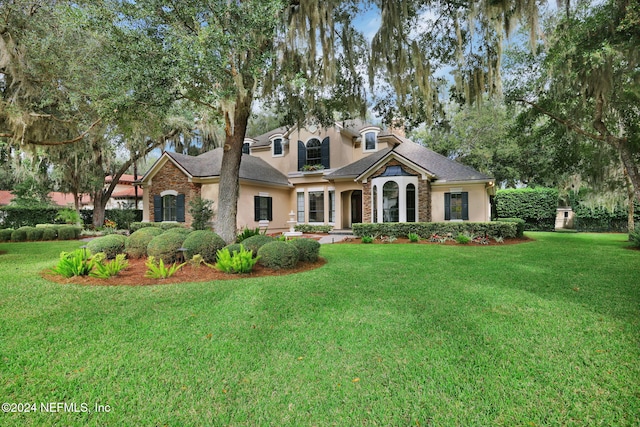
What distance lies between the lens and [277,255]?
21.4 feet

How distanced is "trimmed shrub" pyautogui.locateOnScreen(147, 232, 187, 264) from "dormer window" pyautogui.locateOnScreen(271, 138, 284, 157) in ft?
42.0

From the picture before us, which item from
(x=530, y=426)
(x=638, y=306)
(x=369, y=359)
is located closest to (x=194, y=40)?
(x=369, y=359)

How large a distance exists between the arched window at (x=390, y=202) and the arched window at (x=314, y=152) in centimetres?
487

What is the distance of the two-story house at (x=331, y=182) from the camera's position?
1423 centimetres

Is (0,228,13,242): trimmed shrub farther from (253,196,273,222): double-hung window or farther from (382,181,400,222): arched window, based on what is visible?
(382,181,400,222): arched window

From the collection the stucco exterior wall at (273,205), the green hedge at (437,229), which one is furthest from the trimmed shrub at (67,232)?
the green hedge at (437,229)

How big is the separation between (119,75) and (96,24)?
3.72 feet

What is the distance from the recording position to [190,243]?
275 inches

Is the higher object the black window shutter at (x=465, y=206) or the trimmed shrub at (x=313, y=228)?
the black window shutter at (x=465, y=206)

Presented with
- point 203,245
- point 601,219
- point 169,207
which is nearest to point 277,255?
point 203,245

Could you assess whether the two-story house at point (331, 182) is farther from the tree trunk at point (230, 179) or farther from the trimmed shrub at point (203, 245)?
the trimmed shrub at point (203, 245)

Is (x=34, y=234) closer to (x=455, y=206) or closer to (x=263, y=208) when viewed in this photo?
(x=263, y=208)

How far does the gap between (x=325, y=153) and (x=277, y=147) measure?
3.45 meters

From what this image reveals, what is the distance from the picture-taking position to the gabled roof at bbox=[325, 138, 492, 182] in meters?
14.1
